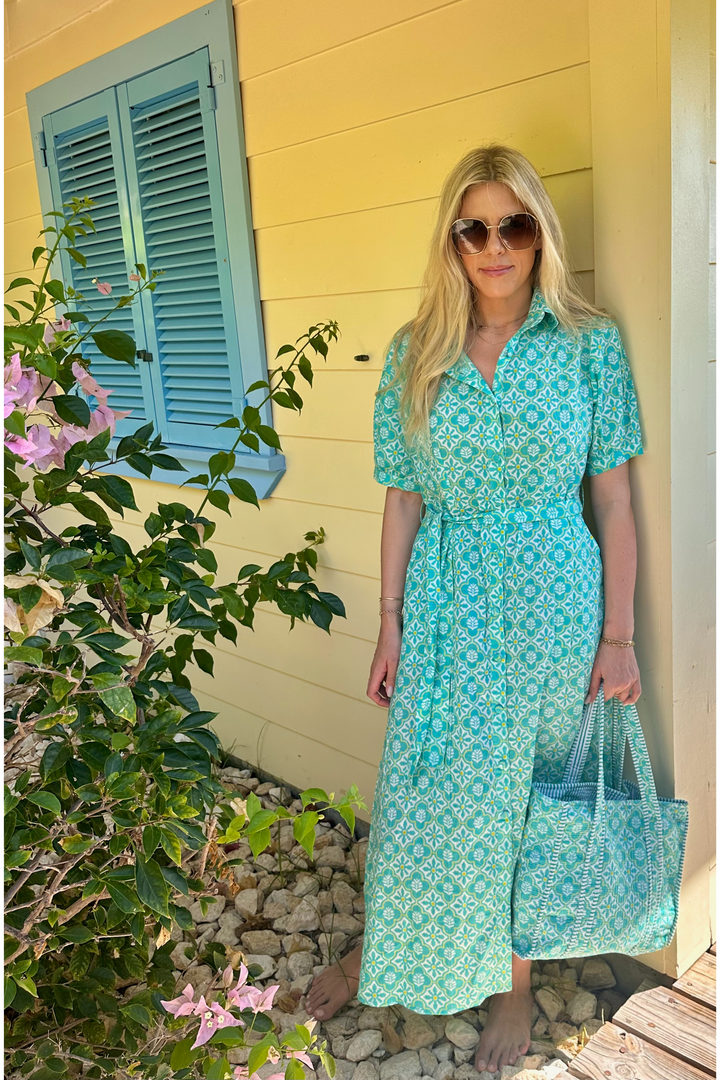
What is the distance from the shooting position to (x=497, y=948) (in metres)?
1.98

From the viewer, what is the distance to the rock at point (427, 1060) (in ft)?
6.91

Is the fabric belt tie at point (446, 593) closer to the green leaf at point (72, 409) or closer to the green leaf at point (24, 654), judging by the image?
the green leaf at point (72, 409)

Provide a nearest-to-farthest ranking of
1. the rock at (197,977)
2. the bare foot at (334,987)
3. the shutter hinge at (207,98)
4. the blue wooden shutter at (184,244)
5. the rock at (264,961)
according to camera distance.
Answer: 1. the bare foot at (334,987)
2. the rock at (197,977)
3. the rock at (264,961)
4. the shutter hinge at (207,98)
5. the blue wooden shutter at (184,244)

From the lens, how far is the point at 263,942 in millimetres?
2607

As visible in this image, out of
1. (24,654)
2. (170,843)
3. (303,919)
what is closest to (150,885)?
(170,843)

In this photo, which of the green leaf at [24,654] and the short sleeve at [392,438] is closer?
the green leaf at [24,654]

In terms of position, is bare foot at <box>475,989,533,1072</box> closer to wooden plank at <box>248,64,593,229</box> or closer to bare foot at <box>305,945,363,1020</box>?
bare foot at <box>305,945,363,1020</box>

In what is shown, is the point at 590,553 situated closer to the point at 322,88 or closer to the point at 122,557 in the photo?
the point at 122,557

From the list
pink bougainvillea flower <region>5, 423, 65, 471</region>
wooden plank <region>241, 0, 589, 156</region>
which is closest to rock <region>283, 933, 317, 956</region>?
pink bougainvillea flower <region>5, 423, 65, 471</region>

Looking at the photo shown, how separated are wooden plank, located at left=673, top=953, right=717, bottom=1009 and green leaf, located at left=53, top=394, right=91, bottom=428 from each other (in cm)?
186

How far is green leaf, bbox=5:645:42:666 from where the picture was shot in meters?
1.02

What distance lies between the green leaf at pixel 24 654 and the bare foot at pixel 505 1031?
1544 mm

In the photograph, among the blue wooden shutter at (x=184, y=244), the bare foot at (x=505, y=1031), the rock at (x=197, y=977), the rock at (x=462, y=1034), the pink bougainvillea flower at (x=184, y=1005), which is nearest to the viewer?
the pink bougainvillea flower at (x=184, y=1005)

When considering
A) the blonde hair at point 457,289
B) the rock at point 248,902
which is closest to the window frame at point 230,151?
the blonde hair at point 457,289
